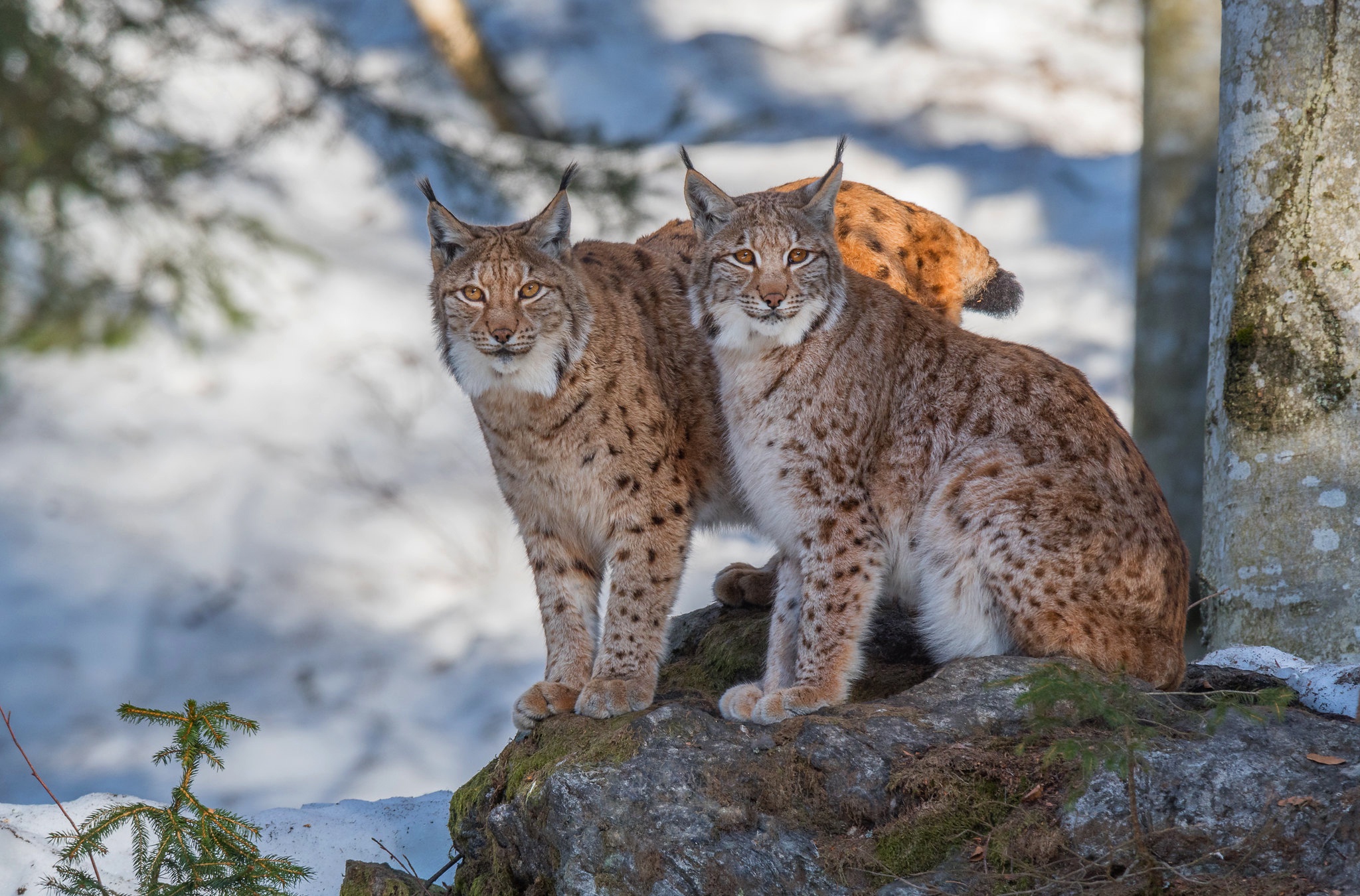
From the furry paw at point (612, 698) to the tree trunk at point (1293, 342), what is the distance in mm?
2274

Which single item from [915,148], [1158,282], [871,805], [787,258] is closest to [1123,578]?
[871,805]

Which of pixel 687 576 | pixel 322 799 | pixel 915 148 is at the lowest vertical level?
pixel 322 799

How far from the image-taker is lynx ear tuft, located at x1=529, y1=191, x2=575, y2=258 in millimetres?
4406

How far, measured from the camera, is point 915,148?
10852 mm

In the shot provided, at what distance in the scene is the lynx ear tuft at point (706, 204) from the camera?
440 cm

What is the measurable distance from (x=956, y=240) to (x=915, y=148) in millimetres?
5482

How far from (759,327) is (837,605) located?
3.03 feet

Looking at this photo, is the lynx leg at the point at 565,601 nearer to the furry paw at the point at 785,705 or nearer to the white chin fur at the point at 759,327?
the furry paw at the point at 785,705

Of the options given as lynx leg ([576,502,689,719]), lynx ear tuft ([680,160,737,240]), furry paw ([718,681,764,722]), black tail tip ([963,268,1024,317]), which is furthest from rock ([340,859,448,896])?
black tail tip ([963,268,1024,317])

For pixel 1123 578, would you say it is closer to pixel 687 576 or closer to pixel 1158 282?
pixel 1158 282

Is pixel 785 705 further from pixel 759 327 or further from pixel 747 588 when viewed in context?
pixel 747 588

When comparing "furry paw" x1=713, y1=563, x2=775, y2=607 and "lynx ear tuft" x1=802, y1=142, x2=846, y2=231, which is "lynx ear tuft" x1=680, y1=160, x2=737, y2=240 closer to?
"lynx ear tuft" x1=802, y1=142, x2=846, y2=231

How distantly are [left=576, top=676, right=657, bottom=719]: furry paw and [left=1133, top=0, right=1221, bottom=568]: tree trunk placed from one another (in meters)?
4.34

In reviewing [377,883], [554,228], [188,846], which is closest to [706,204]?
[554,228]
